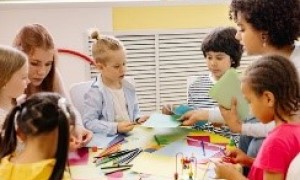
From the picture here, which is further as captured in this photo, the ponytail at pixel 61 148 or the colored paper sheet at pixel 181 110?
the colored paper sheet at pixel 181 110

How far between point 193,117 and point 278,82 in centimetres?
56

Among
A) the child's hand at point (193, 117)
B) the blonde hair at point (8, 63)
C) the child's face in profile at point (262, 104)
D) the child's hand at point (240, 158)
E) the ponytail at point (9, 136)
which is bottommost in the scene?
the child's hand at point (240, 158)

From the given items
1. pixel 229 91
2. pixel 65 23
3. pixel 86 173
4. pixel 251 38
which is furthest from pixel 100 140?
pixel 65 23

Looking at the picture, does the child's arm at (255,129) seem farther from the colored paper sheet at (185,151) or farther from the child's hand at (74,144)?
the child's hand at (74,144)

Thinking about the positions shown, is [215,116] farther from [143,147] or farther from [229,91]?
[143,147]

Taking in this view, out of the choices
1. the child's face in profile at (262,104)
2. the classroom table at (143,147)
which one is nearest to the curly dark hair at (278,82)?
the child's face in profile at (262,104)

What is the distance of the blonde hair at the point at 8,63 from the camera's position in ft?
5.31

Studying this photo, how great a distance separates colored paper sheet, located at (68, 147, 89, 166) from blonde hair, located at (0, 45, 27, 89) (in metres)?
0.34

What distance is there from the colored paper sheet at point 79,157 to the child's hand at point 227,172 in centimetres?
44

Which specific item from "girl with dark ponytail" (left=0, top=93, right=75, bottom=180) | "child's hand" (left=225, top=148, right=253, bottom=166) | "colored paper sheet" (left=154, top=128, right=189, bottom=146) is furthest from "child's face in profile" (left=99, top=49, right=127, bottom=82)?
Answer: "girl with dark ponytail" (left=0, top=93, right=75, bottom=180)

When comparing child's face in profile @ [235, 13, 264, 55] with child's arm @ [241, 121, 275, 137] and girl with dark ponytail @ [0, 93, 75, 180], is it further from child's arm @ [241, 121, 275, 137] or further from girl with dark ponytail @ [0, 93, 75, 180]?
girl with dark ponytail @ [0, 93, 75, 180]

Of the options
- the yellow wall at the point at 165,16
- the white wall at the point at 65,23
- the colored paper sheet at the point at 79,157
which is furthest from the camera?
the yellow wall at the point at 165,16

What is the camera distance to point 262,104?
1394 mm

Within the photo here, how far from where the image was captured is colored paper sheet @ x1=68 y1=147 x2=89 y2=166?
1.61 m
